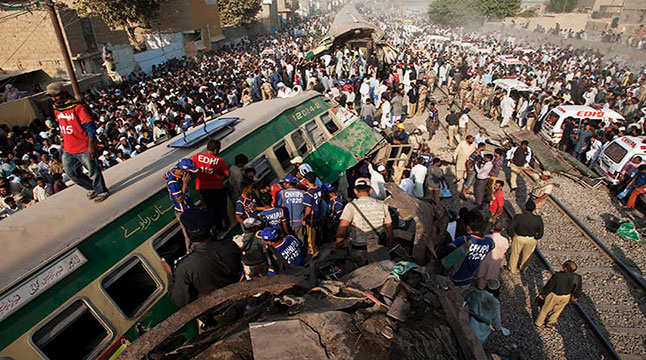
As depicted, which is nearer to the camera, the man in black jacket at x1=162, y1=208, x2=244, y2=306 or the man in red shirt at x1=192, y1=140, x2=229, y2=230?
the man in black jacket at x1=162, y1=208, x2=244, y2=306

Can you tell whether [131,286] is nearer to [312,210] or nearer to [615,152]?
[312,210]

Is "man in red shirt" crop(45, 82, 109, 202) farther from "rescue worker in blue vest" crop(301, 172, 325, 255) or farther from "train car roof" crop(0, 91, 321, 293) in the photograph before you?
"rescue worker in blue vest" crop(301, 172, 325, 255)

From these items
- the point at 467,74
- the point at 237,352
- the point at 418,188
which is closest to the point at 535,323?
the point at 418,188

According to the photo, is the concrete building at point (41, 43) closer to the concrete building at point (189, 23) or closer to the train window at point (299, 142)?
the concrete building at point (189, 23)

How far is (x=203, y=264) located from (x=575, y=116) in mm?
14829

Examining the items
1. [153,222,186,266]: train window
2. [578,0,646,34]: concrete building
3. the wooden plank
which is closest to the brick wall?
[153,222,186,266]: train window

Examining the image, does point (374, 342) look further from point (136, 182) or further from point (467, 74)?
point (467, 74)

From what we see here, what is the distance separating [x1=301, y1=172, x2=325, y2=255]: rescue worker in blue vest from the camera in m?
6.16

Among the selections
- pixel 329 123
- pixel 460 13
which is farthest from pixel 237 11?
pixel 460 13

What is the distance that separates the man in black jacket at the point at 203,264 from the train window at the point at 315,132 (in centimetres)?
539

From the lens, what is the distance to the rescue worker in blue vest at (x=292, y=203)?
6.07 meters

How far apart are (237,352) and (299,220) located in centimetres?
364

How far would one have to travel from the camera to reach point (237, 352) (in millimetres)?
2627

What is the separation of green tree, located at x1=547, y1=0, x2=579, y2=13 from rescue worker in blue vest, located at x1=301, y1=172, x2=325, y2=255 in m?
82.2
